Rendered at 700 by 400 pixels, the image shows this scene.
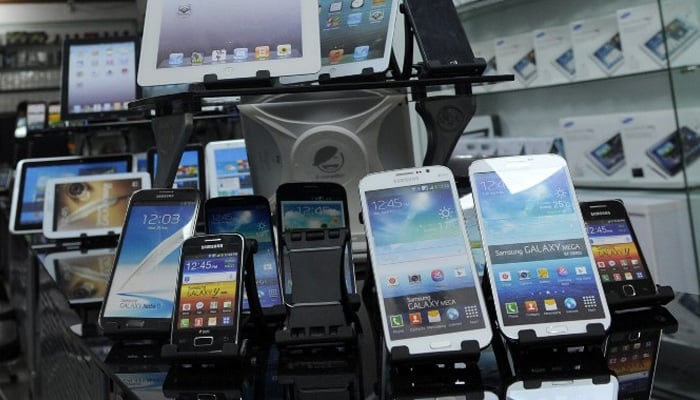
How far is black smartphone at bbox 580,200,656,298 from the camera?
1.05 m

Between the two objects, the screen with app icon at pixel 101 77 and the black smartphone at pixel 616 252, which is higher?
the screen with app icon at pixel 101 77

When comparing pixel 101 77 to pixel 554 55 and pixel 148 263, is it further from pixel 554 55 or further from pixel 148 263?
pixel 148 263

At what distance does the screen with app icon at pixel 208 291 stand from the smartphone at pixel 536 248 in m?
0.36

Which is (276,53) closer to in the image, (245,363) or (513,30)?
(245,363)

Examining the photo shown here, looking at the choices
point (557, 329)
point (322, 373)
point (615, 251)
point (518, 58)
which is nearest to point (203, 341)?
point (322, 373)

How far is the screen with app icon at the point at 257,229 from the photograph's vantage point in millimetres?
1189

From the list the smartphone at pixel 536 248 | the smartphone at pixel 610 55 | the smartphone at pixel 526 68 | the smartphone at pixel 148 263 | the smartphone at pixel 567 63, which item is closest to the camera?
the smartphone at pixel 536 248

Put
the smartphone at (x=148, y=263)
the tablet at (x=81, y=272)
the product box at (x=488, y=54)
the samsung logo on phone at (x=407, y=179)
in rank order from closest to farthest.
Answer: the samsung logo on phone at (x=407, y=179), the smartphone at (x=148, y=263), the tablet at (x=81, y=272), the product box at (x=488, y=54)

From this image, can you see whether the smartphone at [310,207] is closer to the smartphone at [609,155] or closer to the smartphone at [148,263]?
the smartphone at [148,263]

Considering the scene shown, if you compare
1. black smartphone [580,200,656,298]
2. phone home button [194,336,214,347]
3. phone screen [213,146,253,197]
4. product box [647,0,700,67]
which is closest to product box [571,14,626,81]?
product box [647,0,700,67]

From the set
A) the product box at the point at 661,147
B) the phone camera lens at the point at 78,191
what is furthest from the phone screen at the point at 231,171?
the product box at the point at 661,147

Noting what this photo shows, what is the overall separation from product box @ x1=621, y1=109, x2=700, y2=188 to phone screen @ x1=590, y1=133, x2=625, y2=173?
40 millimetres

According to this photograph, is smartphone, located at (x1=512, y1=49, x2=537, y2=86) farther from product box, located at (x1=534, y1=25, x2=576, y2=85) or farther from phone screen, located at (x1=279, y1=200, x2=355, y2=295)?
phone screen, located at (x1=279, y1=200, x2=355, y2=295)

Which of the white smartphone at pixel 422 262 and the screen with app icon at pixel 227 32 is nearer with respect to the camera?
the white smartphone at pixel 422 262
